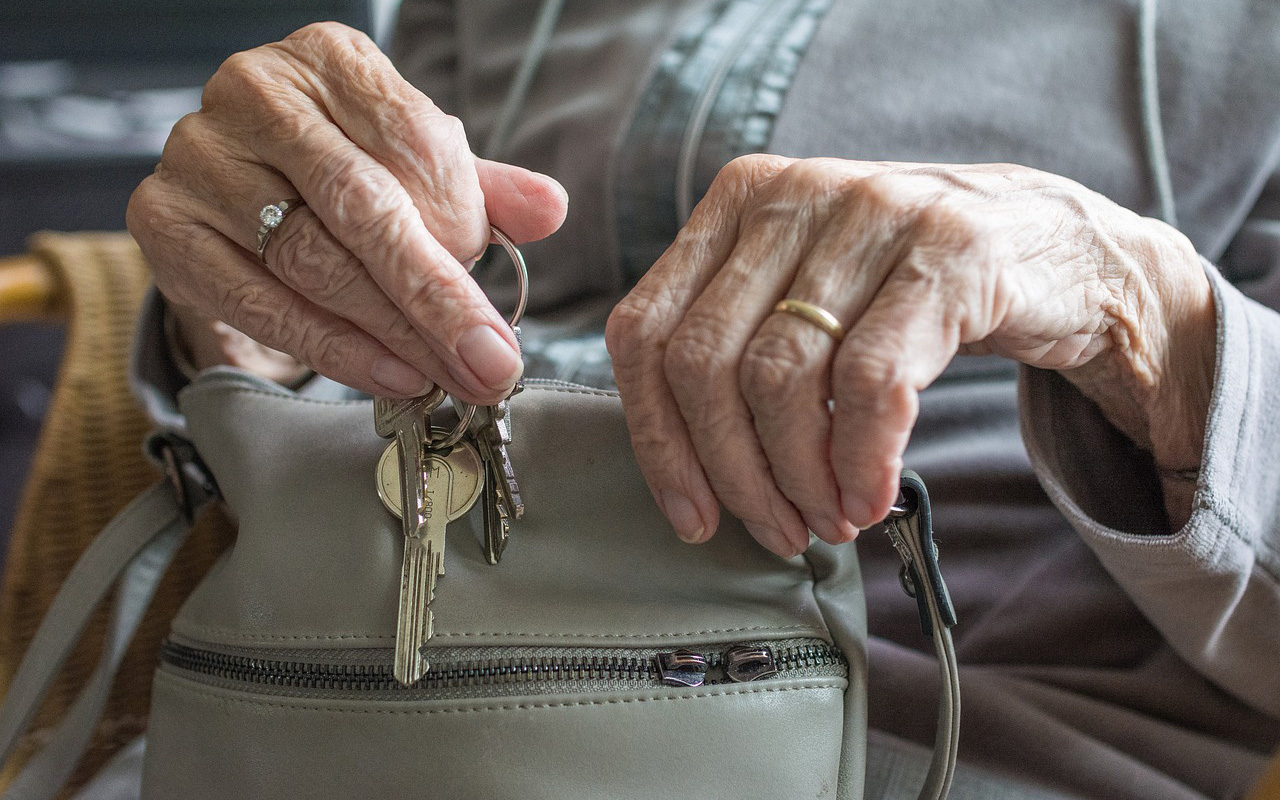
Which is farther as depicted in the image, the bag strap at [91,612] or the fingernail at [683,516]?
the bag strap at [91,612]

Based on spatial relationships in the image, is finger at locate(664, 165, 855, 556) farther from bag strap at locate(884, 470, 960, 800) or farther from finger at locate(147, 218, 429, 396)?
finger at locate(147, 218, 429, 396)

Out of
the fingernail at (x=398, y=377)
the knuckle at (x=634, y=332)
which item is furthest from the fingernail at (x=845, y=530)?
the fingernail at (x=398, y=377)

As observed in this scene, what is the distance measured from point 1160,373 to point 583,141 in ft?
1.52

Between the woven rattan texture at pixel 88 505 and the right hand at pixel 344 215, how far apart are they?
0.29m

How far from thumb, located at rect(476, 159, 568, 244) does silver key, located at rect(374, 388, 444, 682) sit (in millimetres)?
101

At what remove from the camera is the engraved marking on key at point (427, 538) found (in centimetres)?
47

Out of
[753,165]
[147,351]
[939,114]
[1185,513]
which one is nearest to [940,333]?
[753,165]

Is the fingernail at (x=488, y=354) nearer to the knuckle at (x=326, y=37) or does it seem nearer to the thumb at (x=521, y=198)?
the thumb at (x=521, y=198)

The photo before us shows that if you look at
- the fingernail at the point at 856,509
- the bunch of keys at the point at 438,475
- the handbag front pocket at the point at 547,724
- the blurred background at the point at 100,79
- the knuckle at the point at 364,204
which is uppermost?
the knuckle at the point at 364,204

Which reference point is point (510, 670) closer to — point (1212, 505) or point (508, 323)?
point (508, 323)

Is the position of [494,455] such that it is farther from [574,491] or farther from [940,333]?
[940,333]

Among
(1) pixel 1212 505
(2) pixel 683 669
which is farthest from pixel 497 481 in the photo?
(1) pixel 1212 505

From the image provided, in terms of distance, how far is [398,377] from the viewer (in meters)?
0.49

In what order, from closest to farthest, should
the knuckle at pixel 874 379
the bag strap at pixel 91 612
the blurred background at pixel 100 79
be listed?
the knuckle at pixel 874 379 → the bag strap at pixel 91 612 → the blurred background at pixel 100 79
